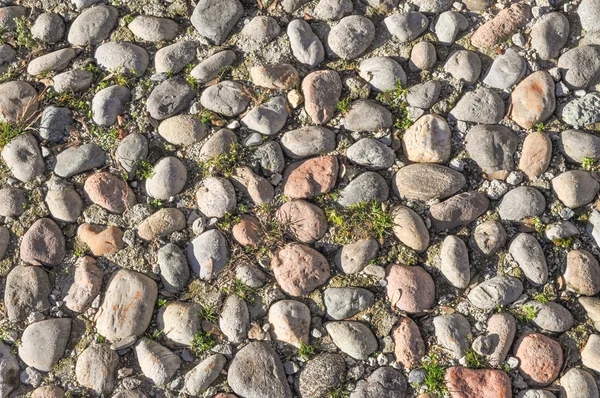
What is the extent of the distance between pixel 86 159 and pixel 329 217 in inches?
54.6

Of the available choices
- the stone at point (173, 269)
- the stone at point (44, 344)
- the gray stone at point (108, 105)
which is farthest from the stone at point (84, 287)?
the gray stone at point (108, 105)

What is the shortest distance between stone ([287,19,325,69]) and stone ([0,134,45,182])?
157 centimetres

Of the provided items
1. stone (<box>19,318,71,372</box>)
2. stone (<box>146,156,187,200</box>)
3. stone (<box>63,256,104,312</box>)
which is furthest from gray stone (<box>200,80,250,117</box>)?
stone (<box>19,318,71,372</box>)

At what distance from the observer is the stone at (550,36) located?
315 cm

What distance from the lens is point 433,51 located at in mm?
3189

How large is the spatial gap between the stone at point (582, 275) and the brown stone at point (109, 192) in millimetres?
2344

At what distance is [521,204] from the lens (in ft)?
9.63

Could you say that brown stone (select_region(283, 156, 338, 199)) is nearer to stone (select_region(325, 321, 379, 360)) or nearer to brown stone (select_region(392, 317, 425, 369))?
stone (select_region(325, 321, 379, 360))

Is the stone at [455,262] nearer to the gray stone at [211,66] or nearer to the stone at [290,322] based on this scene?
the stone at [290,322]

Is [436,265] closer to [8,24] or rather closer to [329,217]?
[329,217]

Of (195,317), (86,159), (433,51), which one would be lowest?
(195,317)

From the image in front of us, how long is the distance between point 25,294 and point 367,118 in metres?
2.06

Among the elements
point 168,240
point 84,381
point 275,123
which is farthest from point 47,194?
point 275,123

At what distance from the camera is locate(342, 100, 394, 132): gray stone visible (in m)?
3.10
